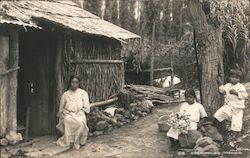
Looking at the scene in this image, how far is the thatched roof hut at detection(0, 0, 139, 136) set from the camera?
7.45 meters

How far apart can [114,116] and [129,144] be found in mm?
2041

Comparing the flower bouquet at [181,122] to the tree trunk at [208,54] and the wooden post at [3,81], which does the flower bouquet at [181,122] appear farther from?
the wooden post at [3,81]

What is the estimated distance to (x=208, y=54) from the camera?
8.50 m

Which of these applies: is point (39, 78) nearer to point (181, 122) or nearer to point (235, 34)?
point (181, 122)

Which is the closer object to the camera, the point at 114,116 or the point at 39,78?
the point at 39,78

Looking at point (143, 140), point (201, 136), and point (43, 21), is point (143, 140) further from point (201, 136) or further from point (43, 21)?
point (43, 21)

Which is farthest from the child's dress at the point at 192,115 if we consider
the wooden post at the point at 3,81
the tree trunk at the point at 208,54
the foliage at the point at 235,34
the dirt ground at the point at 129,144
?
the wooden post at the point at 3,81

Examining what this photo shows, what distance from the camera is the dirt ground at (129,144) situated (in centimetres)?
Result: 773

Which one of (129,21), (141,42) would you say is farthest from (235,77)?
(129,21)

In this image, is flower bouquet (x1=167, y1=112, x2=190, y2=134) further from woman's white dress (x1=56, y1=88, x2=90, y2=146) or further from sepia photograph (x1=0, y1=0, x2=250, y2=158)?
woman's white dress (x1=56, y1=88, x2=90, y2=146)

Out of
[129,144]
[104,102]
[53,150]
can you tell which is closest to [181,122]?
[129,144]

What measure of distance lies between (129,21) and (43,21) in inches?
777

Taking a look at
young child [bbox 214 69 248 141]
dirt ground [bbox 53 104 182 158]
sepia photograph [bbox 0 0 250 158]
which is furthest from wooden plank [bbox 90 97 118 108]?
young child [bbox 214 69 248 141]

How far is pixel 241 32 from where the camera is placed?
37.5 ft
